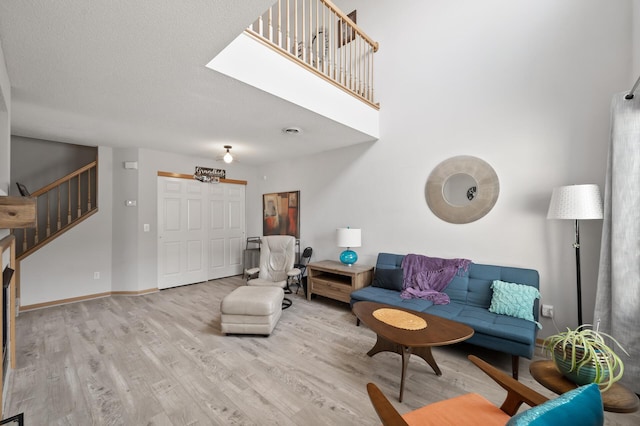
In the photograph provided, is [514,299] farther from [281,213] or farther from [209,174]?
[209,174]

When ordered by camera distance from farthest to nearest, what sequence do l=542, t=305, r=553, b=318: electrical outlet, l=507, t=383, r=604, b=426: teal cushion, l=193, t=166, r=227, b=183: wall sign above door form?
1. l=193, t=166, r=227, b=183: wall sign above door
2. l=542, t=305, r=553, b=318: electrical outlet
3. l=507, t=383, r=604, b=426: teal cushion

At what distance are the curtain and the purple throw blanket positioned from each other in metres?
1.15

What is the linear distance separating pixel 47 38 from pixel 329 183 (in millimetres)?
3522

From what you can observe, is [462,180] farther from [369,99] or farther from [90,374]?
[90,374]

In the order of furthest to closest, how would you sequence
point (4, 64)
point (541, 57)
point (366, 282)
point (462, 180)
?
point (366, 282) < point (462, 180) < point (541, 57) < point (4, 64)

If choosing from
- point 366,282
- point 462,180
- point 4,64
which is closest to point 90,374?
point 4,64

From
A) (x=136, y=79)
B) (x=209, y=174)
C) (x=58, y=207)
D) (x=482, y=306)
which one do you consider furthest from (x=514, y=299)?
(x=58, y=207)

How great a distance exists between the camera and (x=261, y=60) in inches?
92.1

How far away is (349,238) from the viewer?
3727 mm

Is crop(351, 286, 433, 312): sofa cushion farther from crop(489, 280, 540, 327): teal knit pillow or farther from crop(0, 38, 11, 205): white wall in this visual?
crop(0, 38, 11, 205): white wall

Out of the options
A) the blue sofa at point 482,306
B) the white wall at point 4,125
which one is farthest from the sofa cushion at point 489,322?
the white wall at point 4,125

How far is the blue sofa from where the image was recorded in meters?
2.11

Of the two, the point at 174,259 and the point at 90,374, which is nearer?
the point at 90,374

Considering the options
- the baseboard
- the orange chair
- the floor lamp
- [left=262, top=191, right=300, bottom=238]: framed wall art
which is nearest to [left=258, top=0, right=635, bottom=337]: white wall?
the floor lamp
